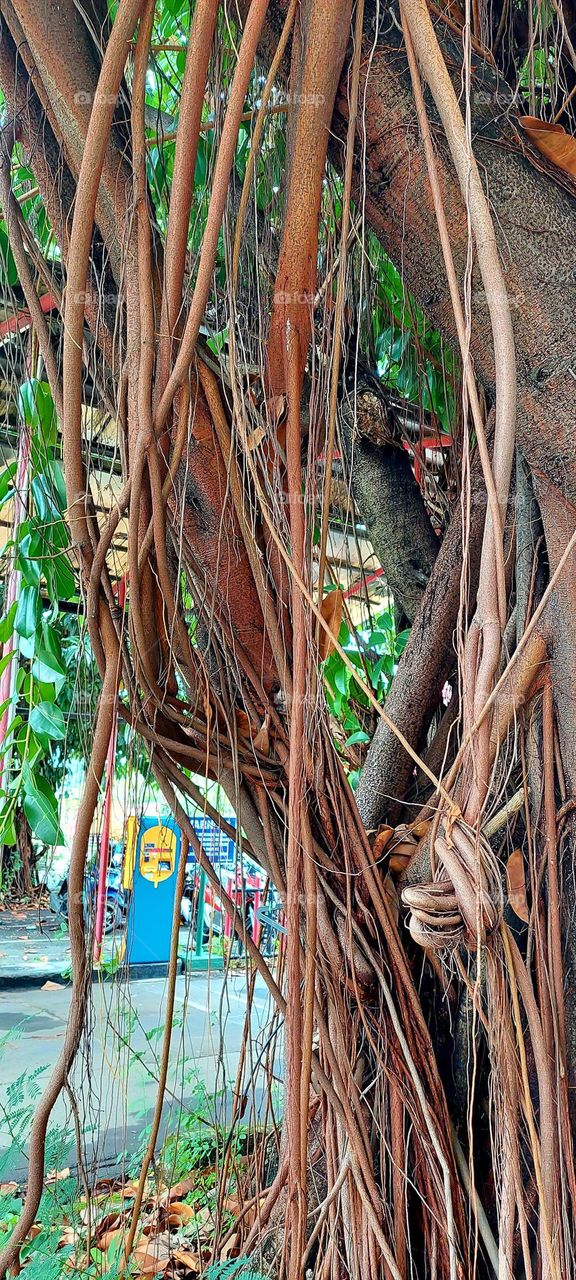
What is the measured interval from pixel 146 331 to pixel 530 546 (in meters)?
0.47

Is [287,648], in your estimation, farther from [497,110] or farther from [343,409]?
[497,110]

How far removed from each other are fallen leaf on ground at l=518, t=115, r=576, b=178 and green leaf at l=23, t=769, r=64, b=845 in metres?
0.94

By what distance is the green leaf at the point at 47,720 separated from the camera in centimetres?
118

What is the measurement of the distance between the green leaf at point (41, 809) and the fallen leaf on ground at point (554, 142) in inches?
37.0

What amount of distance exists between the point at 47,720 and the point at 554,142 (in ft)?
2.96

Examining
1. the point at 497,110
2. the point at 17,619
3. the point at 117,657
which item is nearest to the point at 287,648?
the point at 117,657

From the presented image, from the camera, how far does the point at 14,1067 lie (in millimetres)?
2867

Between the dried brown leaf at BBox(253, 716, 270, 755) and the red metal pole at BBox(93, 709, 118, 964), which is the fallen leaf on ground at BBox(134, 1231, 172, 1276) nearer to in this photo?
the red metal pole at BBox(93, 709, 118, 964)

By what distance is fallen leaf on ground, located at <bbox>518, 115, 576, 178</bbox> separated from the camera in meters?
0.87

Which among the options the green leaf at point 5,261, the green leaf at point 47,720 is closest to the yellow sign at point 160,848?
the green leaf at point 47,720

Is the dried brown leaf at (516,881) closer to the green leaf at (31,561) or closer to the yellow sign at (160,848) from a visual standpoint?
the yellow sign at (160,848)

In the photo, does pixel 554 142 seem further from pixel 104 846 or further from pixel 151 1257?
pixel 151 1257

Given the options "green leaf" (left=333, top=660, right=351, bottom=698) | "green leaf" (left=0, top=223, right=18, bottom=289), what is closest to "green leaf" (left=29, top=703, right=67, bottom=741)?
"green leaf" (left=0, top=223, right=18, bottom=289)

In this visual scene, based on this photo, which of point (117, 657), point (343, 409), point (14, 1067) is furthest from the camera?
point (14, 1067)
